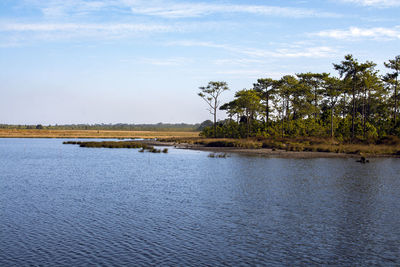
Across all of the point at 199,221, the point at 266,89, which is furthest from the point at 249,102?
the point at 199,221

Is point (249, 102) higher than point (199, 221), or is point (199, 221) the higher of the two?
point (249, 102)

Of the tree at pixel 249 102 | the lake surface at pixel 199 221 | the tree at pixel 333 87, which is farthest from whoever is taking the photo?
the tree at pixel 249 102

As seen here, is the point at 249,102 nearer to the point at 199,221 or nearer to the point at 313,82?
the point at 313,82

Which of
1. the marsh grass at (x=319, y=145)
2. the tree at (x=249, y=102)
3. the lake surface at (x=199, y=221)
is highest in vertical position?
the tree at (x=249, y=102)

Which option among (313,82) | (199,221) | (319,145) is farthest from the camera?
(313,82)

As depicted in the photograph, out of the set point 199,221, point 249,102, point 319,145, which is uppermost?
point 249,102

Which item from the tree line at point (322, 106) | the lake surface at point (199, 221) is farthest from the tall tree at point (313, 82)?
the lake surface at point (199, 221)

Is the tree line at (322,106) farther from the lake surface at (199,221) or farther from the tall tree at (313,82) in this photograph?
the lake surface at (199,221)

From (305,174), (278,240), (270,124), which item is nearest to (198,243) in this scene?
(278,240)

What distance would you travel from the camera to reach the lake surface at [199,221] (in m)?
14.8

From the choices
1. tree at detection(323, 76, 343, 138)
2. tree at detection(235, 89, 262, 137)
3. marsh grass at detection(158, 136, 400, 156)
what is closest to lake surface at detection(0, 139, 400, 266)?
marsh grass at detection(158, 136, 400, 156)

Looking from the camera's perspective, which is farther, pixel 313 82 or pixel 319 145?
pixel 313 82

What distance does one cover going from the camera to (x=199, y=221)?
20156 mm

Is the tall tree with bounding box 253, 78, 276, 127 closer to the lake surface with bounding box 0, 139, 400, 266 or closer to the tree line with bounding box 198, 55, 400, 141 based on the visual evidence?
the tree line with bounding box 198, 55, 400, 141
